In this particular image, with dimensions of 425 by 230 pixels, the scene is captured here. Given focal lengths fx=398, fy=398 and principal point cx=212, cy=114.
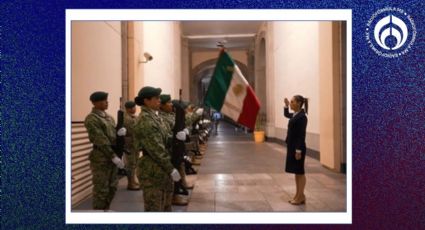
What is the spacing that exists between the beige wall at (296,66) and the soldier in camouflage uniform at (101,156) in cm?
707

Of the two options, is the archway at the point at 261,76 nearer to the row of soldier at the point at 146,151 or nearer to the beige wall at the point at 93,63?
the beige wall at the point at 93,63

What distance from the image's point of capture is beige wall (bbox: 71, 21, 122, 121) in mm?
5973

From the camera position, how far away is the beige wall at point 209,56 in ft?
101

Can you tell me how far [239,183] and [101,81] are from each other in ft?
10.8

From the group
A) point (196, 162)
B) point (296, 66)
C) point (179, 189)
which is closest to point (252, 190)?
point (179, 189)

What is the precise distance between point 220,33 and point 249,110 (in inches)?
762

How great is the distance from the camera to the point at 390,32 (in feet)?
11.2

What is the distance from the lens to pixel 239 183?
791 centimetres

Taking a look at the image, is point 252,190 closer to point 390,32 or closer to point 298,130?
point 298,130

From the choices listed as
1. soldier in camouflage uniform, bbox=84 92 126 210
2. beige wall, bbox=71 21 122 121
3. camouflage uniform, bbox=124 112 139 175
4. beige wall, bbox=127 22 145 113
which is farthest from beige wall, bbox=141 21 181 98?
soldier in camouflage uniform, bbox=84 92 126 210

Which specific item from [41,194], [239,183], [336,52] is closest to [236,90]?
[239,183]

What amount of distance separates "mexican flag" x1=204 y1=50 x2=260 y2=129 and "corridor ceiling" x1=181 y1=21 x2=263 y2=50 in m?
15.7

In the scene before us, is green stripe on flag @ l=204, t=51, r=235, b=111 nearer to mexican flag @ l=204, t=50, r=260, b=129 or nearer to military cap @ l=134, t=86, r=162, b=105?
mexican flag @ l=204, t=50, r=260, b=129

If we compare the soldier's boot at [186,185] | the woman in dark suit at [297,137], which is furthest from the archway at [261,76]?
the woman in dark suit at [297,137]
